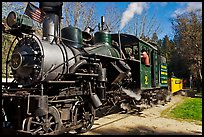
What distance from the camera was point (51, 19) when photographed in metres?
6.48

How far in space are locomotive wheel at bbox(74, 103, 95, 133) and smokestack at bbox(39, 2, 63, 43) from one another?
6.46ft

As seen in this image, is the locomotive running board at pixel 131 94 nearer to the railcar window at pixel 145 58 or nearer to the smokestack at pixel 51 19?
the railcar window at pixel 145 58

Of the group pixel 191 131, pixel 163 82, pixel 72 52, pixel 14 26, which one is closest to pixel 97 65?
pixel 72 52

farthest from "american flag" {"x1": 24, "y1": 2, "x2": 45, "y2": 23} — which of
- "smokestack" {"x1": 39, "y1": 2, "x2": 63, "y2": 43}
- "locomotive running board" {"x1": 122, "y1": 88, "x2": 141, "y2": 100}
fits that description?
"locomotive running board" {"x1": 122, "y1": 88, "x2": 141, "y2": 100}

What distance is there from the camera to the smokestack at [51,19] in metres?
6.35

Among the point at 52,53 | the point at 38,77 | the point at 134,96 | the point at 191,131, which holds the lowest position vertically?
the point at 191,131

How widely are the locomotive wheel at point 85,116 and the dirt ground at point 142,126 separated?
164mm

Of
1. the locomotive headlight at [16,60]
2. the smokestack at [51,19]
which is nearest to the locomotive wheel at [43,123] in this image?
the locomotive headlight at [16,60]

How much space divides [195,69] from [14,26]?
2697 cm

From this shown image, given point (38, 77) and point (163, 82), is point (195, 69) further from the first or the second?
point (38, 77)

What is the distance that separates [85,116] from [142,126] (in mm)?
1982

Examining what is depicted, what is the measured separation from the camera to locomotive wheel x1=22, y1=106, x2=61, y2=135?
4.96 meters

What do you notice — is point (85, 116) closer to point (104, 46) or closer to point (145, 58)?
point (104, 46)

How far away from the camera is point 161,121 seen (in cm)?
803
